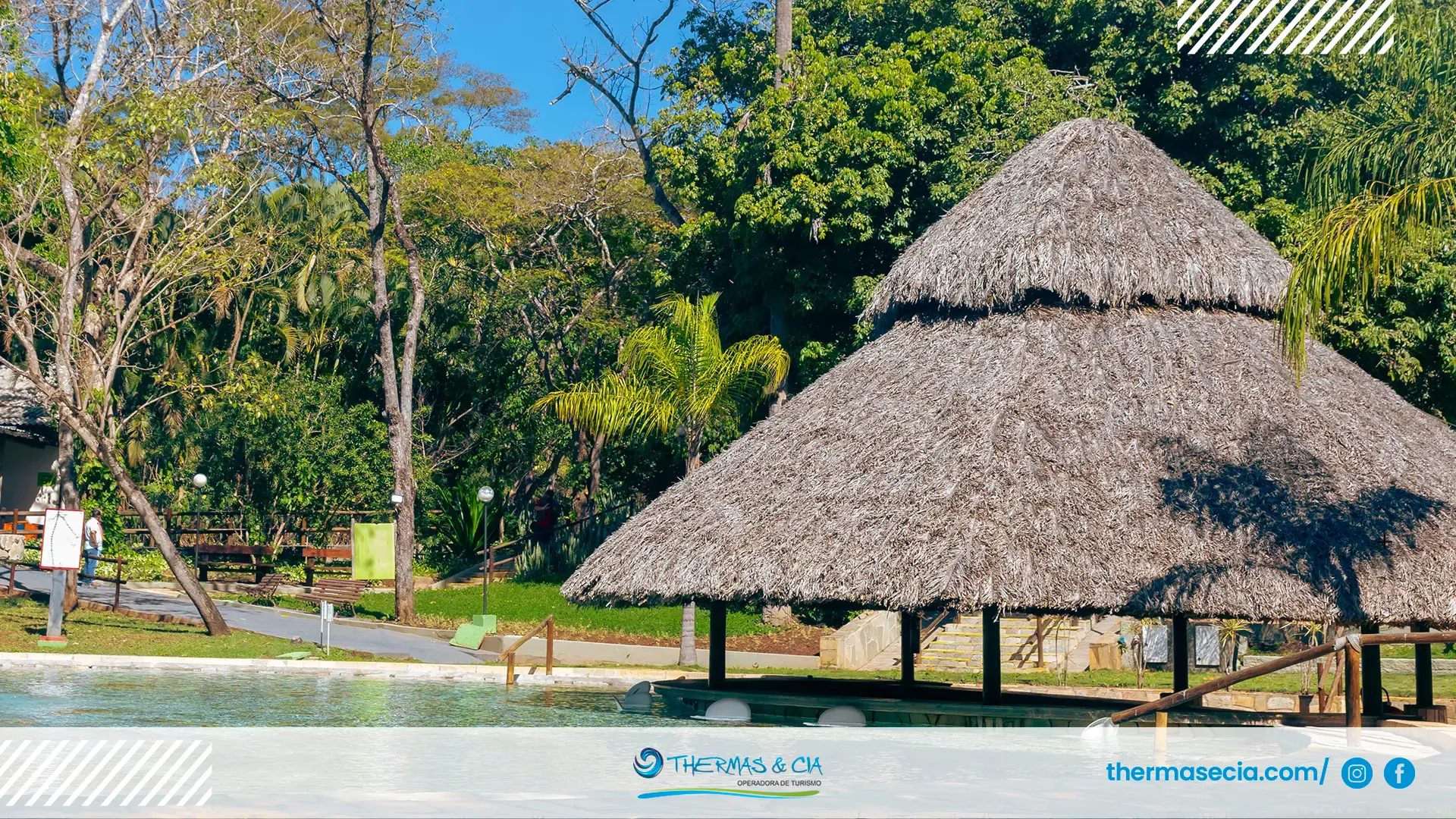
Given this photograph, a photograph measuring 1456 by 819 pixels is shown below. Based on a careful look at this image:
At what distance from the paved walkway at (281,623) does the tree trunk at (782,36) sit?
548 inches

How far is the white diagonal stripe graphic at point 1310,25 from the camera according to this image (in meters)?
26.4

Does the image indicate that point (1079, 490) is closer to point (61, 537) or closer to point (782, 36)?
point (61, 537)

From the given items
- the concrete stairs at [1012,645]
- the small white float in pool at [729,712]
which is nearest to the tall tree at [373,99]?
the concrete stairs at [1012,645]

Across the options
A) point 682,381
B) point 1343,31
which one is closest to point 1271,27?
point 1343,31

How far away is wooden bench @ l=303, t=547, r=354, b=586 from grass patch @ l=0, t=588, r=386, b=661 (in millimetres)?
6893

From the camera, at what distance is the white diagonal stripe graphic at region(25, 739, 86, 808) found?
30.9 ft

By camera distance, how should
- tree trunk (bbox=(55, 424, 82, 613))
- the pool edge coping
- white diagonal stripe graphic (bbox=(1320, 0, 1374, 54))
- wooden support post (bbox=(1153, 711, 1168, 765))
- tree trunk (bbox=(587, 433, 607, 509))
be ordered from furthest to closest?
tree trunk (bbox=(587, 433, 607, 509)), white diagonal stripe graphic (bbox=(1320, 0, 1374, 54)), tree trunk (bbox=(55, 424, 82, 613)), the pool edge coping, wooden support post (bbox=(1153, 711, 1168, 765))

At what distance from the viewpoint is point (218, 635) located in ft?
75.3

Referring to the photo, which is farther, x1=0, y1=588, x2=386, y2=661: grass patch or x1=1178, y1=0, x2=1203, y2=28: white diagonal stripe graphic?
x1=1178, y1=0, x2=1203, y2=28: white diagonal stripe graphic

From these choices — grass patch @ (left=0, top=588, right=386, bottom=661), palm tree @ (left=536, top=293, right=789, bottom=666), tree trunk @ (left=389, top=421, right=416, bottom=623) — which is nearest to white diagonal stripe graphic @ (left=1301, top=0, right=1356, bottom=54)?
palm tree @ (left=536, top=293, right=789, bottom=666)

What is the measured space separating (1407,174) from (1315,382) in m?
3.20

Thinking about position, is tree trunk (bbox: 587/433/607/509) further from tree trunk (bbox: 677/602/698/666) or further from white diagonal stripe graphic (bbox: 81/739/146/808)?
white diagonal stripe graphic (bbox: 81/739/146/808)

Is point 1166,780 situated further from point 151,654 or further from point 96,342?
→ point 96,342

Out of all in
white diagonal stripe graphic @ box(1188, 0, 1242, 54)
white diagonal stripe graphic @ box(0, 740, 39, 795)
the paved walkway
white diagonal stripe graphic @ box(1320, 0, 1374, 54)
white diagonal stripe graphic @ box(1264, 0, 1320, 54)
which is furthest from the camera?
white diagonal stripe graphic @ box(1188, 0, 1242, 54)
